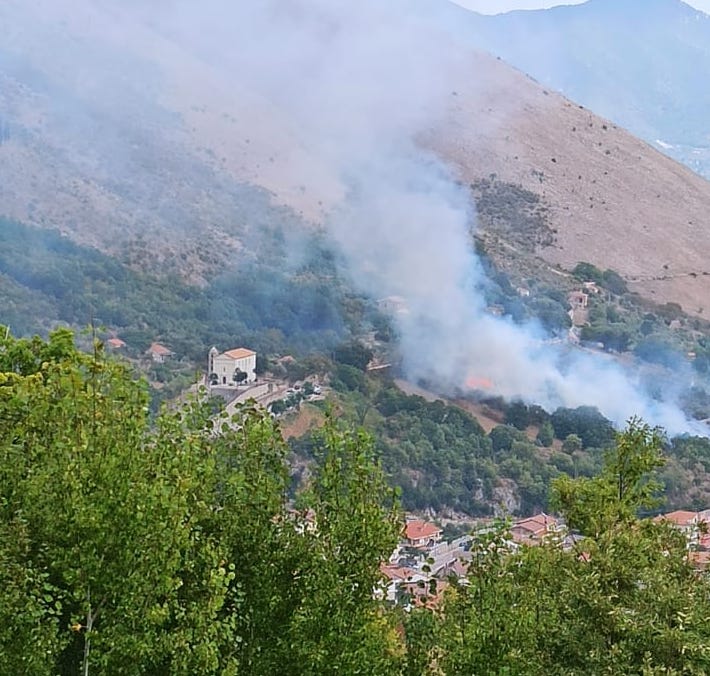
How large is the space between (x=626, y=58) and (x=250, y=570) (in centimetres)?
17898

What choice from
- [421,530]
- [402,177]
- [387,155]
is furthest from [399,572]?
[387,155]

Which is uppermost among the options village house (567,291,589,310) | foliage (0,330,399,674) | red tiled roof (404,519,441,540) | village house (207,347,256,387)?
foliage (0,330,399,674)

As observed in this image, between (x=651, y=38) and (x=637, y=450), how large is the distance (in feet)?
622

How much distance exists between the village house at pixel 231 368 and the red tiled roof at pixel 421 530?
9.14 m

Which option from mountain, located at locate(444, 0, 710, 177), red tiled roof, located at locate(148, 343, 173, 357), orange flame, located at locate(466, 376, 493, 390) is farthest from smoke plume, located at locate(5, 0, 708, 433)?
mountain, located at locate(444, 0, 710, 177)

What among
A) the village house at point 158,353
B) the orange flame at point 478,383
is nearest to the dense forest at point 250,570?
the village house at point 158,353

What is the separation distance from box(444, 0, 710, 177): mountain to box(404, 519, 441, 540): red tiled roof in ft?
377

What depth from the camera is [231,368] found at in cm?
3123

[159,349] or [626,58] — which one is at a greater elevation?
[159,349]

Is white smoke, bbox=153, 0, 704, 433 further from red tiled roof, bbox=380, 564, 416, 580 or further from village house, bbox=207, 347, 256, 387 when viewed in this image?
red tiled roof, bbox=380, 564, 416, 580

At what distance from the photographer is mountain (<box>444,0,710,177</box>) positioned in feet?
493

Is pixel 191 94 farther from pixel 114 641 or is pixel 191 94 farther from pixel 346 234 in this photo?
pixel 114 641

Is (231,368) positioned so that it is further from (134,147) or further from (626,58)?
(626,58)

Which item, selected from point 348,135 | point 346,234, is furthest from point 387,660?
point 348,135
